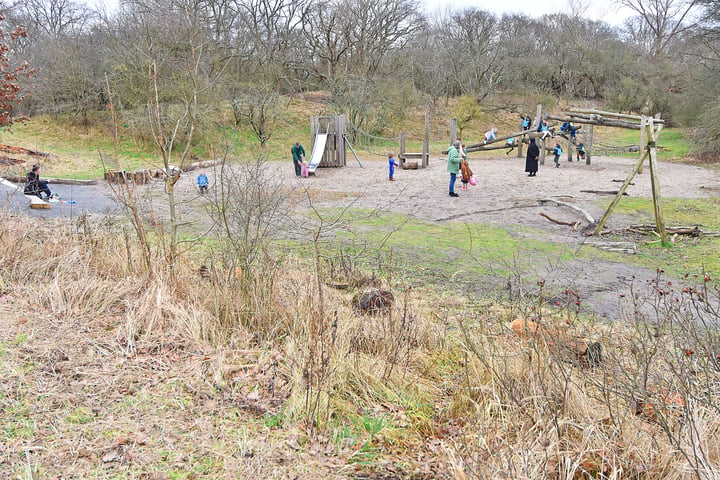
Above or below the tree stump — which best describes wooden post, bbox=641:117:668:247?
above

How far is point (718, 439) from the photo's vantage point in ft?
9.63

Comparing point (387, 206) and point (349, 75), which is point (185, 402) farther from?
point (349, 75)

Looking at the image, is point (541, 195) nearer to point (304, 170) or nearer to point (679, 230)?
point (679, 230)

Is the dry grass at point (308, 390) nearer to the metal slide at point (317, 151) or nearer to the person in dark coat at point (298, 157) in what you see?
the person in dark coat at point (298, 157)

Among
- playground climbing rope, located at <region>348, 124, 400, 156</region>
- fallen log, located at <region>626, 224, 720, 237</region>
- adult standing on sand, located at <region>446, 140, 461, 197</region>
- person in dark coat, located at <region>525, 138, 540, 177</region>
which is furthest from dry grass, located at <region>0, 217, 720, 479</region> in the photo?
playground climbing rope, located at <region>348, 124, 400, 156</region>

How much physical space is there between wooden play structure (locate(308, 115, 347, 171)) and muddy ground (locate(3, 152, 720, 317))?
24.2 inches

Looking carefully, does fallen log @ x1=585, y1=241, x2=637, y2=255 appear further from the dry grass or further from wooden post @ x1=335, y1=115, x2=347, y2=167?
wooden post @ x1=335, y1=115, x2=347, y2=167

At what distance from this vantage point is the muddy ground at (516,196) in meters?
7.89

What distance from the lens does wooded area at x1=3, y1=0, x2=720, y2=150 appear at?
24.5m

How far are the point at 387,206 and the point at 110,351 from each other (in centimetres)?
985

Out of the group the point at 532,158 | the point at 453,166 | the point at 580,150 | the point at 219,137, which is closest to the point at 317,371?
the point at 453,166

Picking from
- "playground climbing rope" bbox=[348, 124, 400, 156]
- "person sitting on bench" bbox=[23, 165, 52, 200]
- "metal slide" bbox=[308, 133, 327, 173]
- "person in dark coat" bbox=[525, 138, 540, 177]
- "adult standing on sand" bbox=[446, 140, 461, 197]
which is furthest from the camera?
"playground climbing rope" bbox=[348, 124, 400, 156]

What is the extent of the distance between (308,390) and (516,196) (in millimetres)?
12739

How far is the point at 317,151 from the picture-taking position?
21.8m
